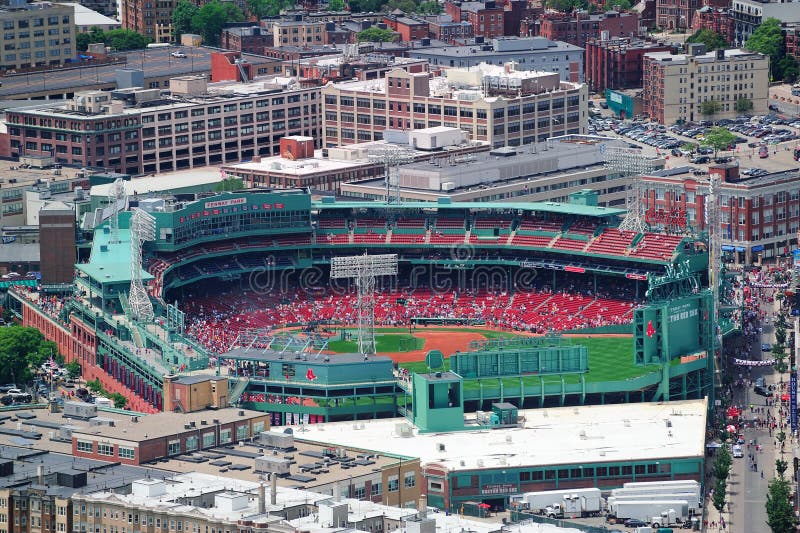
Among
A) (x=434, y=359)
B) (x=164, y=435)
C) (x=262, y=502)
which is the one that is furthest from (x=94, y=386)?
(x=262, y=502)

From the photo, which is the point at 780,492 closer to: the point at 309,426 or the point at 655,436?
the point at 655,436

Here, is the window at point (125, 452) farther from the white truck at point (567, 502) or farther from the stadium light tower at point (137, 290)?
the stadium light tower at point (137, 290)

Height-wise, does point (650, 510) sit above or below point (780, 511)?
below

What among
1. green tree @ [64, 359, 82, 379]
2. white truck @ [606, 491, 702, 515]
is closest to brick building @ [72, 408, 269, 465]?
white truck @ [606, 491, 702, 515]

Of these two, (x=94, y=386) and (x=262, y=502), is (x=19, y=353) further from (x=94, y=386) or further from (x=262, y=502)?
(x=262, y=502)

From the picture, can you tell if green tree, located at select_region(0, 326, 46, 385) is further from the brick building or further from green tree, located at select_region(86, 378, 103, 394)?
the brick building
